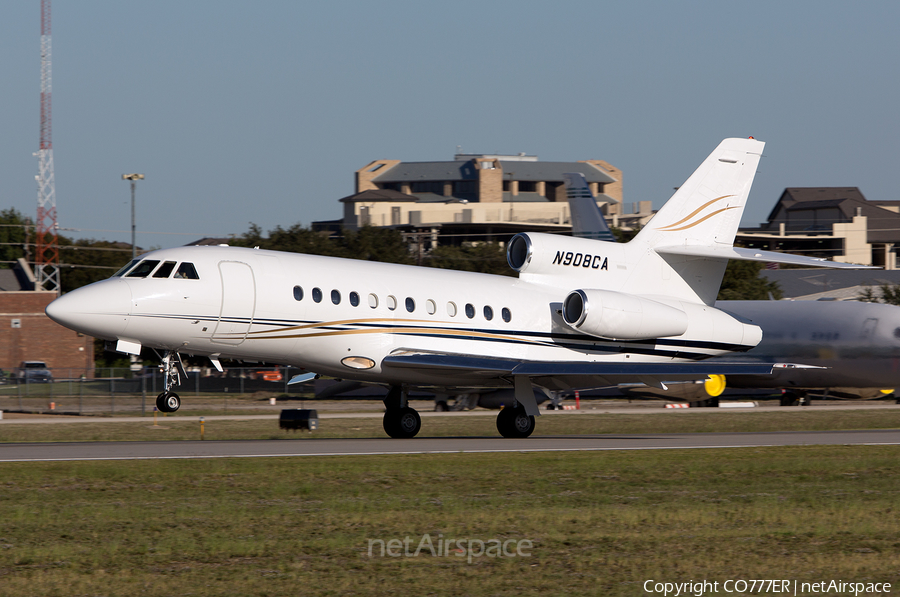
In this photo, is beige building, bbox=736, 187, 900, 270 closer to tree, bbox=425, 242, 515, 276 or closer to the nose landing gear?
tree, bbox=425, 242, 515, 276

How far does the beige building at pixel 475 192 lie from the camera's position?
5704 inches

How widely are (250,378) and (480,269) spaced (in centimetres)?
4124

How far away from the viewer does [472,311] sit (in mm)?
23406

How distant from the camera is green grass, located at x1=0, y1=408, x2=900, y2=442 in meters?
29.9

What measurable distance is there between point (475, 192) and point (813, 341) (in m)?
126

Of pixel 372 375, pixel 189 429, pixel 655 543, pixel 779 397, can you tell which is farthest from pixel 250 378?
pixel 655 543

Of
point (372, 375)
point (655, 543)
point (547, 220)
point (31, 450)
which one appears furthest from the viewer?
point (547, 220)

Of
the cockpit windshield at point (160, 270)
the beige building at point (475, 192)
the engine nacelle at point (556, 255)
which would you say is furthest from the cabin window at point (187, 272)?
the beige building at point (475, 192)

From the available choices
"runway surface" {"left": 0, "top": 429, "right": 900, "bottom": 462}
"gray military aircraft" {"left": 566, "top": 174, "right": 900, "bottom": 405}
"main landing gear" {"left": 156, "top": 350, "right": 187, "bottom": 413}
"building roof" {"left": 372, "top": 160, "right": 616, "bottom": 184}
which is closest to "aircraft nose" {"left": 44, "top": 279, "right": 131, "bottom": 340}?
"main landing gear" {"left": 156, "top": 350, "right": 187, "bottom": 413}

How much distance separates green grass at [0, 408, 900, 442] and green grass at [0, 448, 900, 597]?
1292 cm

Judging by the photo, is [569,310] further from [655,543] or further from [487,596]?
[487,596]

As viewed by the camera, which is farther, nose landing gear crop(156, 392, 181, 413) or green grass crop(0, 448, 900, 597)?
nose landing gear crop(156, 392, 181, 413)

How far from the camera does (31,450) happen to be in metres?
19.2

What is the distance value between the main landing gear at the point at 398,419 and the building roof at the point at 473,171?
144603 millimetres
